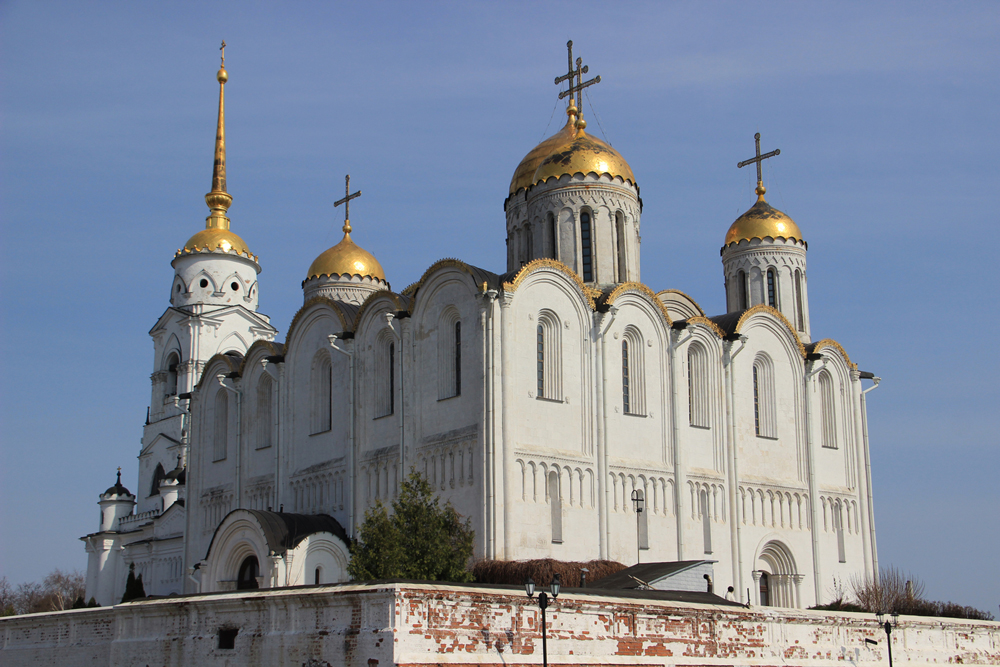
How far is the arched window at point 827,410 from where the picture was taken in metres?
34.1

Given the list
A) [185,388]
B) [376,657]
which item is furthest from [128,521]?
[376,657]

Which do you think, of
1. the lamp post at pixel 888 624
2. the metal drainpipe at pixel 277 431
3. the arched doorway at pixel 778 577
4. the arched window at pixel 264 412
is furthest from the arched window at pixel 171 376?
the lamp post at pixel 888 624

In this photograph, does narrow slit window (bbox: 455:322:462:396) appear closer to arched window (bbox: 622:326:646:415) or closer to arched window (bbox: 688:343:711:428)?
arched window (bbox: 622:326:646:415)

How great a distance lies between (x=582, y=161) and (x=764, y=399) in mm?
8578

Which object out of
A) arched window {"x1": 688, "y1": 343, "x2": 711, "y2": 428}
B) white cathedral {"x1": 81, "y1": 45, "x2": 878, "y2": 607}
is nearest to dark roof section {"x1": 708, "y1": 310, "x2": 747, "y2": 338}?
white cathedral {"x1": 81, "y1": 45, "x2": 878, "y2": 607}

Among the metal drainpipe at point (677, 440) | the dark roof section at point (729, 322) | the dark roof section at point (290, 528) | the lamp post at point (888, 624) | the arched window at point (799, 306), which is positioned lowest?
the lamp post at point (888, 624)

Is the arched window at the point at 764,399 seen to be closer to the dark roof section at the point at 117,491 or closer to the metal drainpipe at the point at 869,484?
the metal drainpipe at the point at 869,484

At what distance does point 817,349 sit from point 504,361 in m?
12.5

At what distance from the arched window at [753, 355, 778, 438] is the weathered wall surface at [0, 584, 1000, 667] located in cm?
975

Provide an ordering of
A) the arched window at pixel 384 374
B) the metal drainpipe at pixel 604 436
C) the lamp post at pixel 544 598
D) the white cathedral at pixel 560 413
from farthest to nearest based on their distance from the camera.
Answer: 1. the arched window at pixel 384 374
2. the metal drainpipe at pixel 604 436
3. the white cathedral at pixel 560 413
4. the lamp post at pixel 544 598

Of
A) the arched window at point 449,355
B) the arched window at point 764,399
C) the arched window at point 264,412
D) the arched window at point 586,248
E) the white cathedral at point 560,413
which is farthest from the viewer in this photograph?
the arched window at point 264,412

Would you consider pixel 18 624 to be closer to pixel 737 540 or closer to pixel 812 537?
pixel 737 540

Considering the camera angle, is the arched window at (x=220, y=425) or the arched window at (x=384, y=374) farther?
the arched window at (x=220, y=425)

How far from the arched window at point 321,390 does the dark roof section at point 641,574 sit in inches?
397
